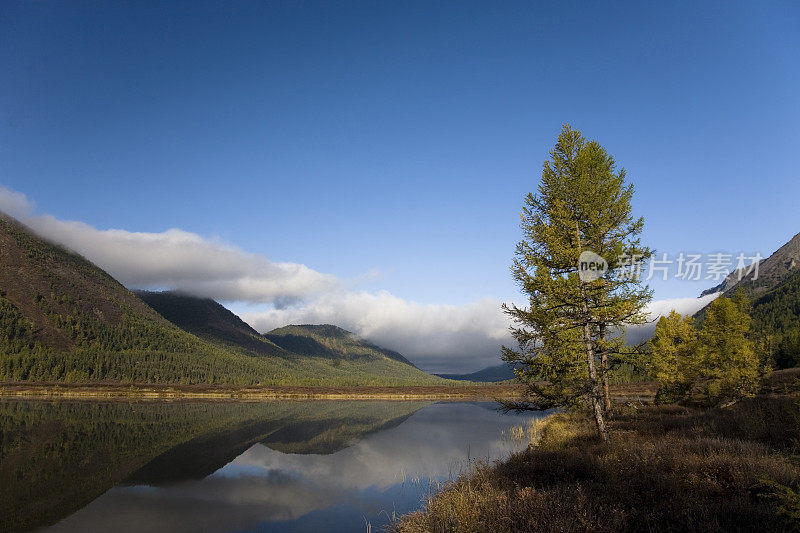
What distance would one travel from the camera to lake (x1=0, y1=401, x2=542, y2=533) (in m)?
12.7

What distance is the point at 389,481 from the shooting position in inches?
707

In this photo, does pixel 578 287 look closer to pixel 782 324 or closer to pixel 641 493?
pixel 641 493

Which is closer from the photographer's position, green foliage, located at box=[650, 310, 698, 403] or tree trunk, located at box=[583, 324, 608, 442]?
tree trunk, located at box=[583, 324, 608, 442]

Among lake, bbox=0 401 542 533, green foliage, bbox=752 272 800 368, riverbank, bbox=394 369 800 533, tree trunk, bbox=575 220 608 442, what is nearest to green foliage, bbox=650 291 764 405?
lake, bbox=0 401 542 533

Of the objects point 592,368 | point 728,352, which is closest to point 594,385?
point 592,368

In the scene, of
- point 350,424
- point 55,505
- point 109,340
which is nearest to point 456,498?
point 55,505

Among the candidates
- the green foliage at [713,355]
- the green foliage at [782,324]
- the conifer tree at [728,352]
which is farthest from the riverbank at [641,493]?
the green foliage at [782,324]

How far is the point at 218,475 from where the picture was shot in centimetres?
1858

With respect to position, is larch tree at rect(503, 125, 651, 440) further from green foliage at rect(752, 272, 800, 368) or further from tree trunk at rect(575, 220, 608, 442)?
green foliage at rect(752, 272, 800, 368)

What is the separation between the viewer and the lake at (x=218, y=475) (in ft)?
41.6

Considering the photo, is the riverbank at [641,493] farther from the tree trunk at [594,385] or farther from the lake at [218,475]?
the lake at [218,475]

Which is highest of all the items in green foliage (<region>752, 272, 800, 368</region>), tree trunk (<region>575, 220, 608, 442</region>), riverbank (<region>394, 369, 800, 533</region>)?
green foliage (<region>752, 272, 800, 368</region>)

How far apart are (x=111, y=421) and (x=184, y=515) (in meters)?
32.4

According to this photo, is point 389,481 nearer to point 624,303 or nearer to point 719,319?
point 624,303
